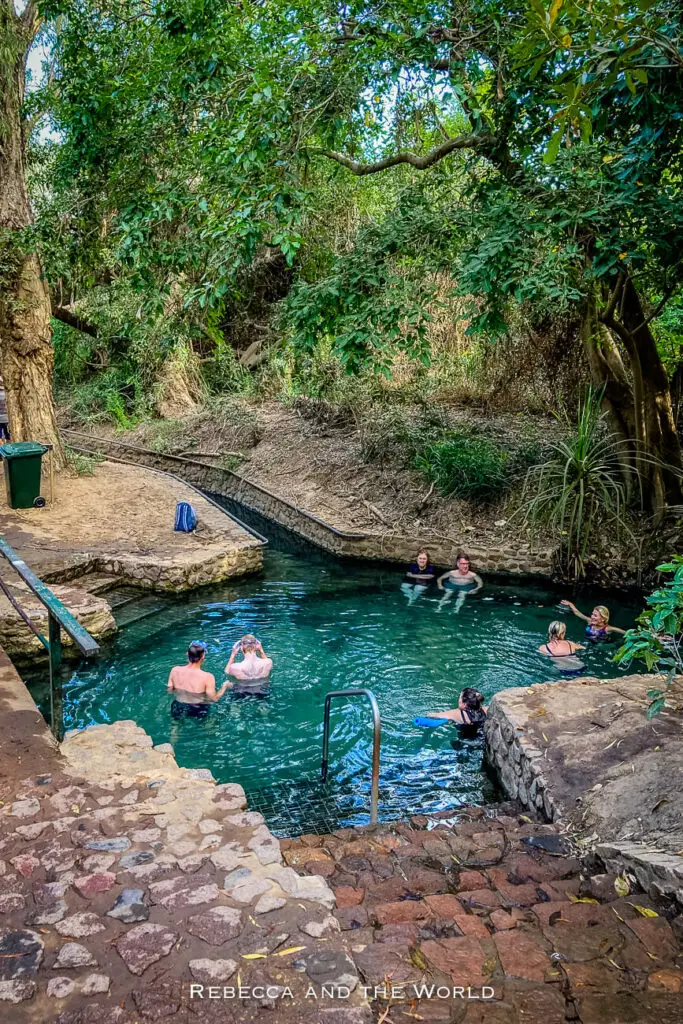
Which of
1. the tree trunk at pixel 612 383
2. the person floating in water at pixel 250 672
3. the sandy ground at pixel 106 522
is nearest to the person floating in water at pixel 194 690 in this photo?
the person floating in water at pixel 250 672

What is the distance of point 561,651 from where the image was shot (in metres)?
8.99

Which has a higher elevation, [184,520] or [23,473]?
[23,473]

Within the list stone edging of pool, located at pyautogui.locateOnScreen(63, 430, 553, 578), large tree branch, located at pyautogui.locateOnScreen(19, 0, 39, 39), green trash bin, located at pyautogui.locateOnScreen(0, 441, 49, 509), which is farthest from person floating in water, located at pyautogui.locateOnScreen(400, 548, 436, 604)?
large tree branch, located at pyautogui.locateOnScreen(19, 0, 39, 39)

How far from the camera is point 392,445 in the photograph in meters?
16.1

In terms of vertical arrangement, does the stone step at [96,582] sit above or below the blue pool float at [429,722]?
above

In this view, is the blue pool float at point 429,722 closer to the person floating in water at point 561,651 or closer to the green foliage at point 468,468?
the person floating in water at point 561,651

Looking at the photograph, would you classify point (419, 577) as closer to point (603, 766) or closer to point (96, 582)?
point (96, 582)

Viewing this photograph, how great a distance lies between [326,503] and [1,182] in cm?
814

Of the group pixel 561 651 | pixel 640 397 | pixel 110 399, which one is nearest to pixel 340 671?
pixel 561 651

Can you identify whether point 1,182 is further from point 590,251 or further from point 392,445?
point 590,251

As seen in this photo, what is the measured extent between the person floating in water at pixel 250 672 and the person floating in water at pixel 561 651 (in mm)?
3411

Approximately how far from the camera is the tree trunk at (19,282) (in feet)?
41.0

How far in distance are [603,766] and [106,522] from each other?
9177mm

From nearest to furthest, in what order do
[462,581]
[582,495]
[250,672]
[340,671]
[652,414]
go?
[250,672] → [340,671] → [462,581] → [582,495] → [652,414]
